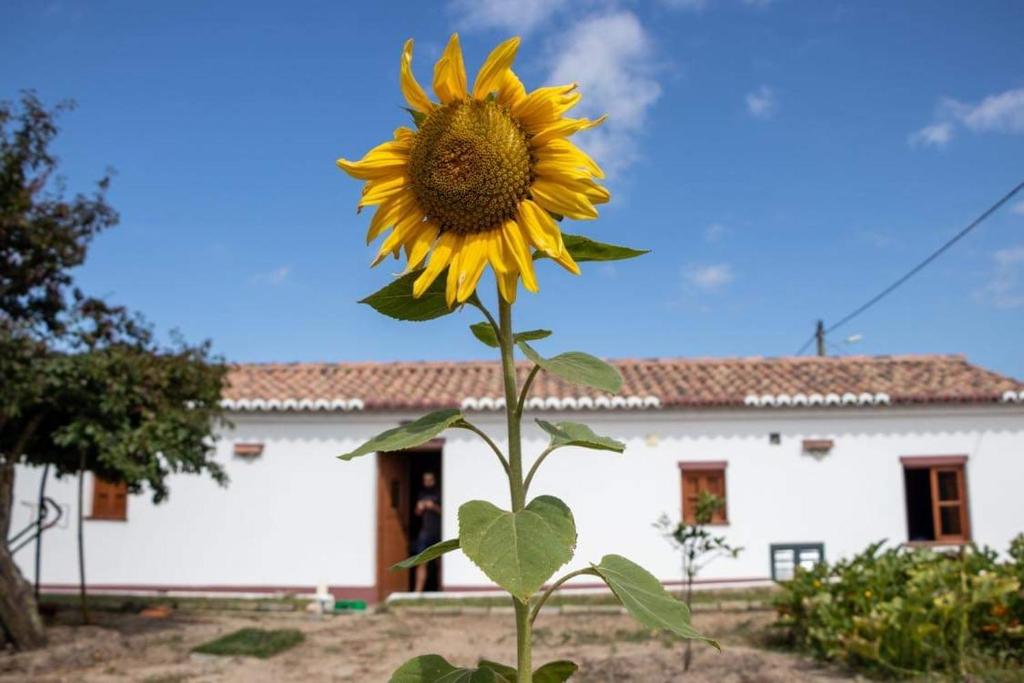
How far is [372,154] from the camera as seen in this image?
130 cm

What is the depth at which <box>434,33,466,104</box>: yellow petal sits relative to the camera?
124 centimetres

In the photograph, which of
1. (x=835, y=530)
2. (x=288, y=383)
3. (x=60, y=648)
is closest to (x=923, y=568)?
(x=835, y=530)

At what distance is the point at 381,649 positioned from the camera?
31.4 ft

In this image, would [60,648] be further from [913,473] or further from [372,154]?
[913,473]

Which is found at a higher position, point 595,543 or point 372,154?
point 372,154

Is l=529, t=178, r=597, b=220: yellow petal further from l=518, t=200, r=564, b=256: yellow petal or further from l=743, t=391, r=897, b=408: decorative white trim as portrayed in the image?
l=743, t=391, r=897, b=408: decorative white trim

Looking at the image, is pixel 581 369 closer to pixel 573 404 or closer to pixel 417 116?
pixel 417 116

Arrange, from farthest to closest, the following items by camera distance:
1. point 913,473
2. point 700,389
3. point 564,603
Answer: point 913,473
point 700,389
point 564,603

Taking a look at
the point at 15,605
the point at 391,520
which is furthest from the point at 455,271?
the point at 391,520

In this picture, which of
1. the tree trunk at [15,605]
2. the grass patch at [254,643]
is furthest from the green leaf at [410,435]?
the tree trunk at [15,605]

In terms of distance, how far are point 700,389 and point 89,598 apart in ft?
35.1

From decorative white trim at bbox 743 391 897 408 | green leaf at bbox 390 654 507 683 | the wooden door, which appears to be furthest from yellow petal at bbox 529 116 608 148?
decorative white trim at bbox 743 391 897 408

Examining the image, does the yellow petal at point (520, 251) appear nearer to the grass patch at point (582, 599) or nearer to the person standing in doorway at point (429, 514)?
the grass patch at point (582, 599)

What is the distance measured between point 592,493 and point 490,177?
13.4 meters
